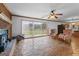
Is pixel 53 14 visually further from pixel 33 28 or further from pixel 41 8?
pixel 33 28

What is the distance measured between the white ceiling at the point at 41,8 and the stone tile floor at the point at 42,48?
535mm

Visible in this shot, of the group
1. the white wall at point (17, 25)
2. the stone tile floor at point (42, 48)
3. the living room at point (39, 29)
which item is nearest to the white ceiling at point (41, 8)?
the living room at point (39, 29)

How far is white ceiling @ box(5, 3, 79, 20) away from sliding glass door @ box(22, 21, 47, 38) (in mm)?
176

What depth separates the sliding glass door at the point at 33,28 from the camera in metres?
2.18

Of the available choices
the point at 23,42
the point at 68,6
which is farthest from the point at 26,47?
the point at 68,6

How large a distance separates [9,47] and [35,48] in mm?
467

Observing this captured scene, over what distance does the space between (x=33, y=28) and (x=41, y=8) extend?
41 centimetres

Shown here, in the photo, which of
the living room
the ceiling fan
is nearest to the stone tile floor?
the living room

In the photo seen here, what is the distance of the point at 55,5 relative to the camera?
2.09m

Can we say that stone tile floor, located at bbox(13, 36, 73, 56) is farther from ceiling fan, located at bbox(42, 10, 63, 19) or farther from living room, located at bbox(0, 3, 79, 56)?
ceiling fan, located at bbox(42, 10, 63, 19)

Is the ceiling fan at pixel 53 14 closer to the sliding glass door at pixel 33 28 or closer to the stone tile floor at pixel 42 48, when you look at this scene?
the sliding glass door at pixel 33 28

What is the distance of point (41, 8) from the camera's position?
6.92 feet

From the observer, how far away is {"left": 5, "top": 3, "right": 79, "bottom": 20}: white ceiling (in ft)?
6.81

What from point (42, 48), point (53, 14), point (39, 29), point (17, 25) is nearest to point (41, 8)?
point (53, 14)
